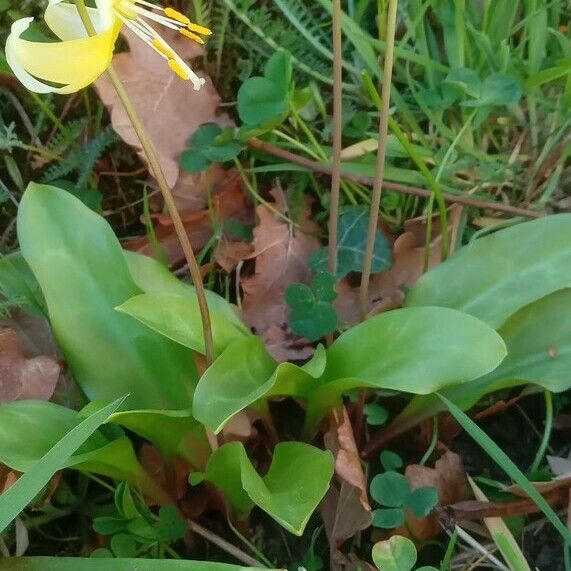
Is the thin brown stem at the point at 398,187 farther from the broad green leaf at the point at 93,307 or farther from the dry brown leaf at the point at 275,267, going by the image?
the broad green leaf at the point at 93,307

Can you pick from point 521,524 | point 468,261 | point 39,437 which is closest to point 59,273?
point 39,437

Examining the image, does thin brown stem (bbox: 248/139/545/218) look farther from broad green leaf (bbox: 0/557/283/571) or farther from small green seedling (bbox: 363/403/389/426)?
broad green leaf (bbox: 0/557/283/571)

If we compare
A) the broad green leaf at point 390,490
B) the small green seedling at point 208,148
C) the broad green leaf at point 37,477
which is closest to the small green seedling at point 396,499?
the broad green leaf at point 390,490

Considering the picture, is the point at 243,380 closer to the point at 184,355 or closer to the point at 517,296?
the point at 184,355


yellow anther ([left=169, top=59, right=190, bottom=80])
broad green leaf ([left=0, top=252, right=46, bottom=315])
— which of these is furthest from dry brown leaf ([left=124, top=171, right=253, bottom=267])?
yellow anther ([left=169, top=59, right=190, bottom=80])

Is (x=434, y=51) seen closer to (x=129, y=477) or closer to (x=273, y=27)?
(x=273, y=27)

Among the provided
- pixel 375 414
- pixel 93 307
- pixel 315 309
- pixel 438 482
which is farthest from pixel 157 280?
pixel 438 482
